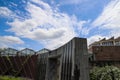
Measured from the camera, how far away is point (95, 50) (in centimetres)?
1186

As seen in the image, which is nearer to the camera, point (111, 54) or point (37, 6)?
point (37, 6)

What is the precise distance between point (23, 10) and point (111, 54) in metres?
8.49

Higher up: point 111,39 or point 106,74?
point 111,39

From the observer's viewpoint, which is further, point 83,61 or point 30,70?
point 30,70

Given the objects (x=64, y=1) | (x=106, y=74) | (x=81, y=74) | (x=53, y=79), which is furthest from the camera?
(x=53, y=79)

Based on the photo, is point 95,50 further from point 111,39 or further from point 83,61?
point 83,61

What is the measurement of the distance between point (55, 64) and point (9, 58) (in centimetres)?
523

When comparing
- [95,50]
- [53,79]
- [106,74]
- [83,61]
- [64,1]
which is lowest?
[53,79]

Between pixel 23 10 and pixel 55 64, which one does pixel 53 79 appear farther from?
pixel 23 10

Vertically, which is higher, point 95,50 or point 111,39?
point 111,39

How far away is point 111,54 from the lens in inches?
→ 464

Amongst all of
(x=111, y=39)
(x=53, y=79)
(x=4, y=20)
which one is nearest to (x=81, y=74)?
(x=53, y=79)

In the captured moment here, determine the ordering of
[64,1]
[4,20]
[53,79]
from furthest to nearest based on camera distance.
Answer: [4,20] < [53,79] < [64,1]

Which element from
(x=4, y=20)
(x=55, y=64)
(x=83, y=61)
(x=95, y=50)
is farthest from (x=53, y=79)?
(x=95, y=50)
